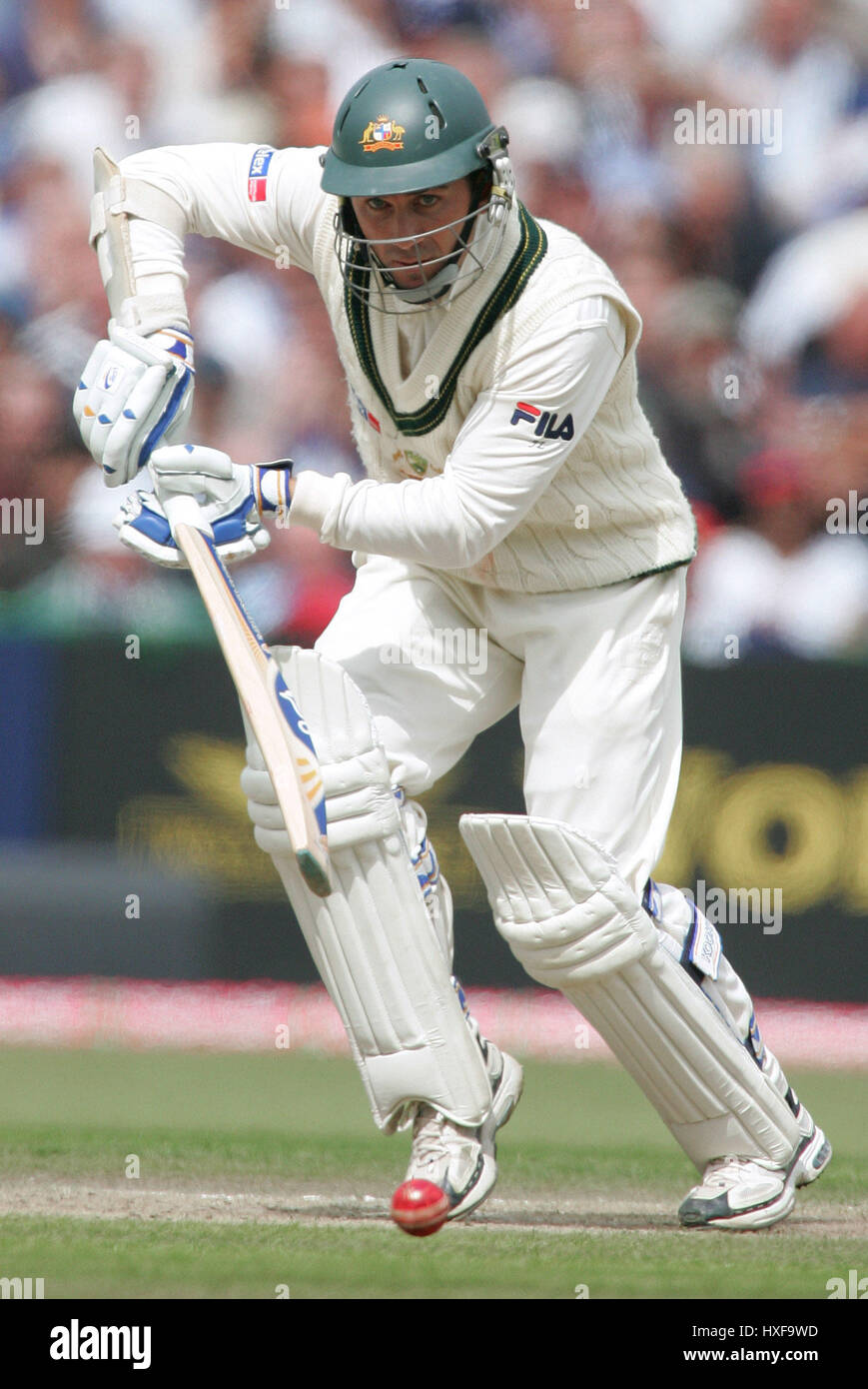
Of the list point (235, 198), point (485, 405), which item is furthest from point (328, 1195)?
point (235, 198)

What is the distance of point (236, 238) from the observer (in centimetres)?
292

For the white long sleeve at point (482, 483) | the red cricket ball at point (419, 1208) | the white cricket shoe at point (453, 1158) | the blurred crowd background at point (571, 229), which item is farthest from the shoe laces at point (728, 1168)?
the blurred crowd background at point (571, 229)

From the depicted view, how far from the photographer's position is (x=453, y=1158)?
247cm

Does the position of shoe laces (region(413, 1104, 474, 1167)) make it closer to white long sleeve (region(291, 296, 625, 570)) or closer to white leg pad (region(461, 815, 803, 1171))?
white leg pad (region(461, 815, 803, 1171))

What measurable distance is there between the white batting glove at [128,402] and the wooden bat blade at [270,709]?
0.58 feet

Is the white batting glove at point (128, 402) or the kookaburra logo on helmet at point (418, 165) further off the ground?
the kookaburra logo on helmet at point (418, 165)

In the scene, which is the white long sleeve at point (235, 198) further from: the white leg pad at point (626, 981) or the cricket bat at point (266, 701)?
the white leg pad at point (626, 981)

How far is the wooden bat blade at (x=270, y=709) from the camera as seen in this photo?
7.52ft

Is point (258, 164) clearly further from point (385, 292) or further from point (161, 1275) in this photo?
point (161, 1275)

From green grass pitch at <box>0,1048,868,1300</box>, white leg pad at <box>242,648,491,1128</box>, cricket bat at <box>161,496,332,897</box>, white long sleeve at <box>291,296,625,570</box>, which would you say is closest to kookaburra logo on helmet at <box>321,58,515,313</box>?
white long sleeve at <box>291,296,625,570</box>

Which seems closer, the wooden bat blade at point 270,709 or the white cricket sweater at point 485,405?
the wooden bat blade at point 270,709

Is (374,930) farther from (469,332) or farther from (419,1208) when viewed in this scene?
(469,332)

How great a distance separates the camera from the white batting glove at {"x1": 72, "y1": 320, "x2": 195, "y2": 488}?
2516 mm

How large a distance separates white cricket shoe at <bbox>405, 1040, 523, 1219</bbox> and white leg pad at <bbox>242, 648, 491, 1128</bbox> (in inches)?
1.1
